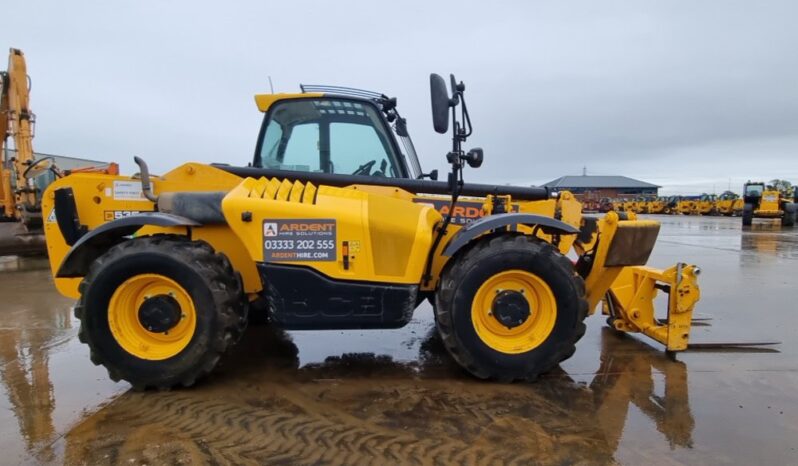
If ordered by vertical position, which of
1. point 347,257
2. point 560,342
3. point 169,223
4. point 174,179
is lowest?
point 560,342

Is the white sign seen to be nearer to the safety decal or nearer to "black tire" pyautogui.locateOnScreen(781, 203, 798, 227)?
the safety decal

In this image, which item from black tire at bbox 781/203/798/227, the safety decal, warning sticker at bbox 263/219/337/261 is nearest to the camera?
warning sticker at bbox 263/219/337/261

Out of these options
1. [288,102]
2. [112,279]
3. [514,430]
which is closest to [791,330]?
[514,430]

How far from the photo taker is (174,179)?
158 inches

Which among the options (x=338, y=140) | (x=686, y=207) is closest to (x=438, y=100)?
(x=338, y=140)

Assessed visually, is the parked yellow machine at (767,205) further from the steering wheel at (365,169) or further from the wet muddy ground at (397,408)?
the steering wheel at (365,169)

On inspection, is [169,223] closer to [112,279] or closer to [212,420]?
[112,279]

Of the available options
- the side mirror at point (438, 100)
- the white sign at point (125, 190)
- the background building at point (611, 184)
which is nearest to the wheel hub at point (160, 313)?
the white sign at point (125, 190)

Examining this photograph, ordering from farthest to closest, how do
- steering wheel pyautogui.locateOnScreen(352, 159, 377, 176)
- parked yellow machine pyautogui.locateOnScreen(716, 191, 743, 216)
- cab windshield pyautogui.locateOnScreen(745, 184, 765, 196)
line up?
parked yellow machine pyautogui.locateOnScreen(716, 191, 743, 216) < cab windshield pyautogui.locateOnScreen(745, 184, 765, 196) < steering wheel pyautogui.locateOnScreen(352, 159, 377, 176)

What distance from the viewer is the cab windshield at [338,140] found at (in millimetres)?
4352

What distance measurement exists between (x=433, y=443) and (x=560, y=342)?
1286 millimetres

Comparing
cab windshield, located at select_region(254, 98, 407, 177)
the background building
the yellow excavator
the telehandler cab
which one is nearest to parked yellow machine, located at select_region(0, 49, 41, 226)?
the yellow excavator

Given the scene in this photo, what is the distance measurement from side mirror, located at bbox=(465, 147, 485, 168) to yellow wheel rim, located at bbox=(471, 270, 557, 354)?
82 centimetres

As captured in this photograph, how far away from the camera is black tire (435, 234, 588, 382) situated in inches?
137
